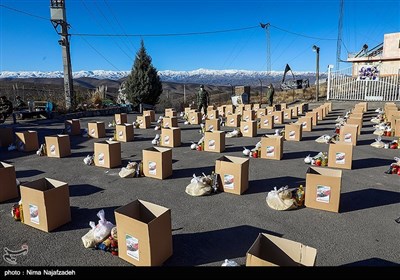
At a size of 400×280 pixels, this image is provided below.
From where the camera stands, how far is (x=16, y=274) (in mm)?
2844

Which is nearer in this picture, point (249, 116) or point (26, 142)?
point (26, 142)

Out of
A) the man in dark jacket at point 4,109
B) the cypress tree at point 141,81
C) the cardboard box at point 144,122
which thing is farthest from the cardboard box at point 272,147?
the cypress tree at point 141,81

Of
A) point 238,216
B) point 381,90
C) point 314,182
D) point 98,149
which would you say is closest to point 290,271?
point 238,216

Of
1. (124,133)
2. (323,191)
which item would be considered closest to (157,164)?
(323,191)

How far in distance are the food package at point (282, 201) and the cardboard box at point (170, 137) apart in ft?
17.7

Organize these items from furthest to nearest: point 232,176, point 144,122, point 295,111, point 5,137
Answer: point 295,111 < point 144,122 < point 5,137 < point 232,176

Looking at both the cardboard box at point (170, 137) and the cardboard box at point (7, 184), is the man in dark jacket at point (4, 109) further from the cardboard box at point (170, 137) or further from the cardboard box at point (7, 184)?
the cardboard box at point (7, 184)

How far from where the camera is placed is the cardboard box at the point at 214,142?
29.1ft

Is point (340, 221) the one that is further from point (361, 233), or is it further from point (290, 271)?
point (290, 271)

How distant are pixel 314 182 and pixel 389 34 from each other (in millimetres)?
29034

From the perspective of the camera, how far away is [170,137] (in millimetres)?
9797

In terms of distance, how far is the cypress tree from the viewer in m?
21.9

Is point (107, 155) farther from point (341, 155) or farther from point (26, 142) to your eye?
point (341, 155)

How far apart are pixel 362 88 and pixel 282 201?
20160 mm
